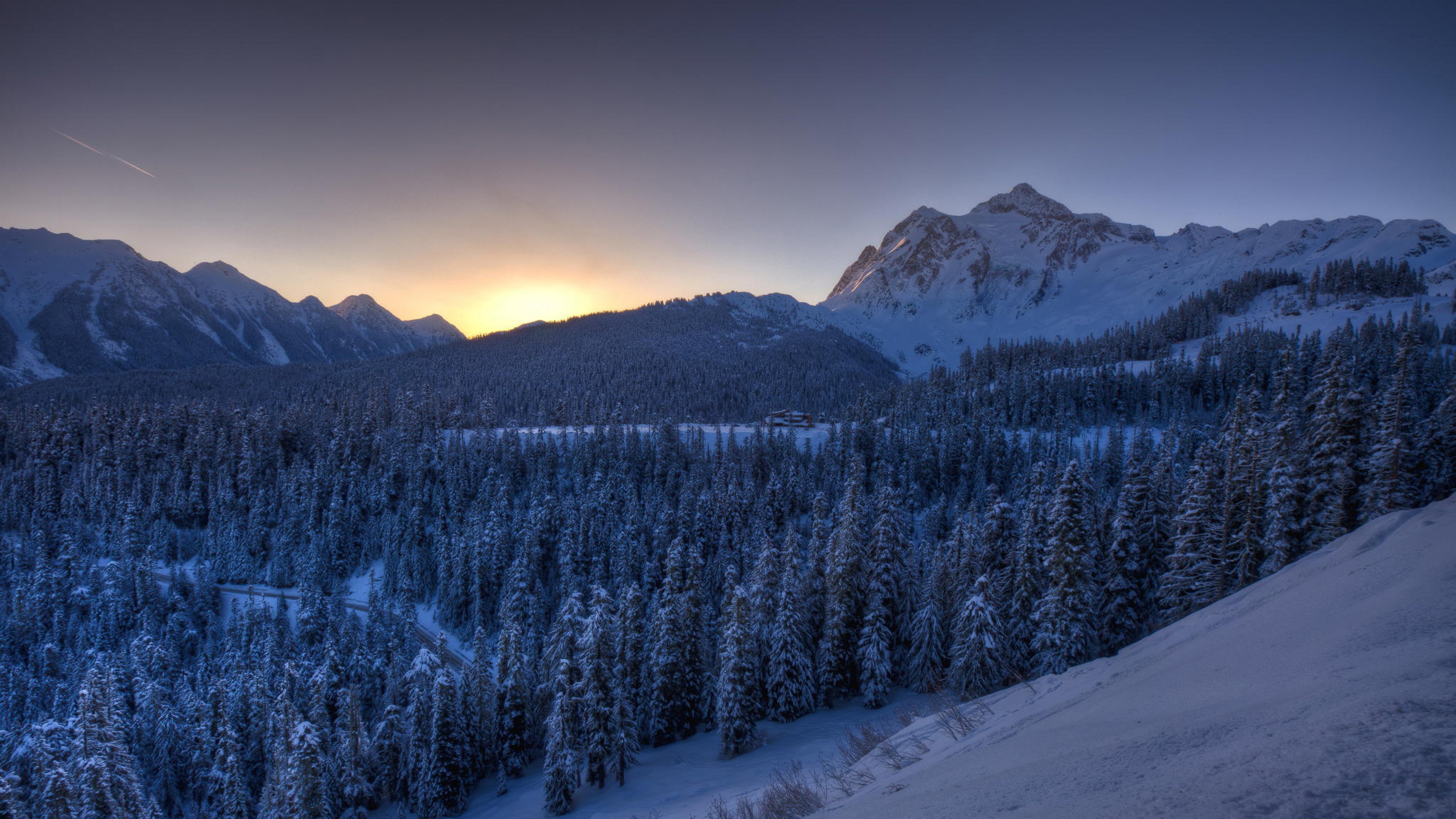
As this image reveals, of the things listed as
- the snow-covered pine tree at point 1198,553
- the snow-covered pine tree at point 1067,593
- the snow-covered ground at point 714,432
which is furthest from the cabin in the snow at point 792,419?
the snow-covered pine tree at point 1067,593

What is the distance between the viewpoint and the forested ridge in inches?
1042

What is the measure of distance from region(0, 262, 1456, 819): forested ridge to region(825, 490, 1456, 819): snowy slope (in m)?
16.0

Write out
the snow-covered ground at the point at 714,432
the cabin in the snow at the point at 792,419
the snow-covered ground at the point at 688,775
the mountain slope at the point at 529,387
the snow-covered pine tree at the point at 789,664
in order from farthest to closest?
the mountain slope at the point at 529,387 < the cabin in the snow at the point at 792,419 < the snow-covered ground at the point at 714,432 < the snow-covered pine tree at the point at 789,664 < the snow-covered ground at the point at 688,775

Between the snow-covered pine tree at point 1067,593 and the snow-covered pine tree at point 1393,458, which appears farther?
the snow-covered pine tree at point 1067,593

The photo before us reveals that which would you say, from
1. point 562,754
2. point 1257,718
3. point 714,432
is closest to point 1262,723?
point 1257,718

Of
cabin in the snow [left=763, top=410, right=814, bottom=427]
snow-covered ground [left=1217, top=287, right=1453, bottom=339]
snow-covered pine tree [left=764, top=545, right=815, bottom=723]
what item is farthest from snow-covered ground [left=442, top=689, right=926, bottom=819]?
snow-covered ground [left=1217, top=287, right=1453, bottom=339]

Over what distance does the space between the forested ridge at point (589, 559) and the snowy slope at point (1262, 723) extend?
16.0m

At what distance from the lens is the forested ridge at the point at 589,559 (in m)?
26.5

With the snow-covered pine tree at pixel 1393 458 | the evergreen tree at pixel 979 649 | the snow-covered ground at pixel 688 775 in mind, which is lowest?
the snow-covered ground at pixel 688 775

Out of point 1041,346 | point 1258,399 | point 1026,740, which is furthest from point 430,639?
point 1041,346

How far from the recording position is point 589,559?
61625 millimetres

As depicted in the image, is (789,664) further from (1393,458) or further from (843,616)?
(1393,458)

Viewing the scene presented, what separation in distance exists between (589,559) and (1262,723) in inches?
2411

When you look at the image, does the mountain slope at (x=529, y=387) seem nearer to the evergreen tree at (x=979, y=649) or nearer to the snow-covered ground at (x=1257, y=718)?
the evergreen tree at (x=979, y=649)
